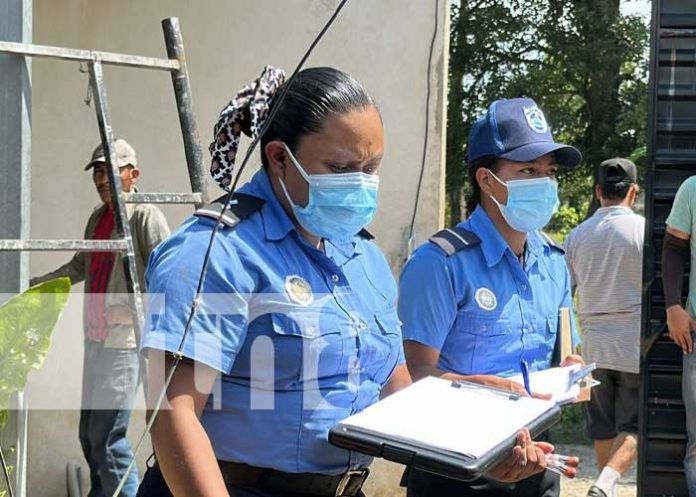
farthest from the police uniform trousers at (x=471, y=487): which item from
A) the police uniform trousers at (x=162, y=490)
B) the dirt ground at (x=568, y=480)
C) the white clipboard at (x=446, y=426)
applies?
the dirt ground at (x=568, y=480)

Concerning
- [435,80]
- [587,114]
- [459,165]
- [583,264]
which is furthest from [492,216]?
[587,114]

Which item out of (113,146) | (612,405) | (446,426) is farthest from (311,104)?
(612,405)

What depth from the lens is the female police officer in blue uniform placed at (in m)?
1.92

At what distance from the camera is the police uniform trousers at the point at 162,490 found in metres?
2.04

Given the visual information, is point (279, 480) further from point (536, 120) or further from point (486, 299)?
point (536, 120)

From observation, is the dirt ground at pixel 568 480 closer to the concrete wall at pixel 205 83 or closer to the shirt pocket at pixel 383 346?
the concrete wall at pixel 205 83

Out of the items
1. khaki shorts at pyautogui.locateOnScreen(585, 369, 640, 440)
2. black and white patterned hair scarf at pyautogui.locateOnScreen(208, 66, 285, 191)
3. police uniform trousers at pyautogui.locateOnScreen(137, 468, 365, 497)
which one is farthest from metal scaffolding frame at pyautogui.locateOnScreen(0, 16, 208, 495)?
khaki shorts at pyautogui.locateOnScreen(585, 369, 640, 440)

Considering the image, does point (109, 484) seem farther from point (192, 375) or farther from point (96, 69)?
point (192, 375)

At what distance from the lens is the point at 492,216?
3002 millimetres

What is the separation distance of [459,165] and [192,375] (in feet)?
37.3

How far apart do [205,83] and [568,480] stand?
3388mm

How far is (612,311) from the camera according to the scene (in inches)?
224

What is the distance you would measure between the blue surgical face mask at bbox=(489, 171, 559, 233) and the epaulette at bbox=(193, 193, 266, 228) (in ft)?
3.31

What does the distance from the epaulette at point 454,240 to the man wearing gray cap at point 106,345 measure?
206cm
